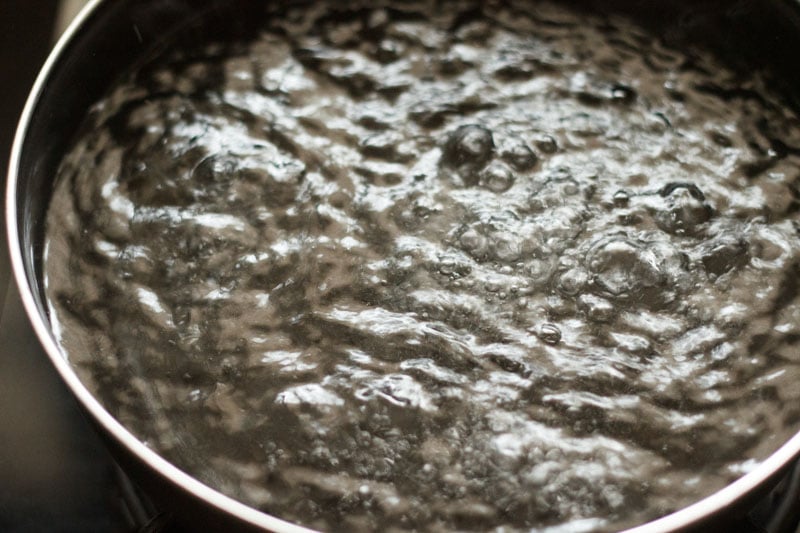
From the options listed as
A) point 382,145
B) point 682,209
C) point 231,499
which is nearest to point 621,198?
point 682,209

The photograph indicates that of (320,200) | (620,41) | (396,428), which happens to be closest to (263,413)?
(396,428)

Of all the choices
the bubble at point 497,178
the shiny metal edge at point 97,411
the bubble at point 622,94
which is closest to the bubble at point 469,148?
the bubble at point 497,178

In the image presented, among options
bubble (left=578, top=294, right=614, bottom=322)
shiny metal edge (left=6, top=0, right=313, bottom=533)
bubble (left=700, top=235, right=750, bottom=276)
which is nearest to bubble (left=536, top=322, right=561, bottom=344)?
bubble (left=578, top=294, right=614, bottom=322)

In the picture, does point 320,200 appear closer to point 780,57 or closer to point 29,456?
point 29,456

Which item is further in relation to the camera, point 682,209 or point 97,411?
point 682,209

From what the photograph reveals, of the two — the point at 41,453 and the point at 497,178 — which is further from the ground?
the point at 497,178

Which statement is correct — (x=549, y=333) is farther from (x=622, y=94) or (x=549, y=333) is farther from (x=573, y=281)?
(x=622, y=94)
